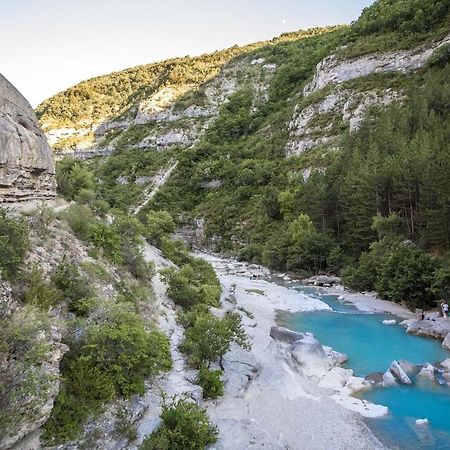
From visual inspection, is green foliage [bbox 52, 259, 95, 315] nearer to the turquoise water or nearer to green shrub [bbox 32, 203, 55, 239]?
green shrub [bbox 32, 203, 55, 239]

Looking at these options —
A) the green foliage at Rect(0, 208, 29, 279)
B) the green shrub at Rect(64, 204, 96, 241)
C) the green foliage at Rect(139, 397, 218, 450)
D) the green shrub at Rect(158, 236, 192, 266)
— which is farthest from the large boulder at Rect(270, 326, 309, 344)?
the green foliage at Rect(0, 208, 29, 279)

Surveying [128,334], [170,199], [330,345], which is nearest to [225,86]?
[170,199]

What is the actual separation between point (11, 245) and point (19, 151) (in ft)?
20.6

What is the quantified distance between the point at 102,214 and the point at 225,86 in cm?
11509

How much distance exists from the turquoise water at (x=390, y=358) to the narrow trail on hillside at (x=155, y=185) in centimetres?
6034

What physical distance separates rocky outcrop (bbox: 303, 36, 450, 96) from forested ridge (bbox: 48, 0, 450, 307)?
2104 mm

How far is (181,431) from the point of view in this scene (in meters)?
11.6

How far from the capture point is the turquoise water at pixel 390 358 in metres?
14.4

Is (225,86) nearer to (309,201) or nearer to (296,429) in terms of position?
A: (309,201)

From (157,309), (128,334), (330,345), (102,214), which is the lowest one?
(330,345)

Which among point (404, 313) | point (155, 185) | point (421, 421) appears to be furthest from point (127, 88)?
point (421, 421)

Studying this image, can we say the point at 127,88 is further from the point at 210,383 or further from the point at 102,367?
the point at 102,367

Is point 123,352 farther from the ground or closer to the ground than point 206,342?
farther from the ground

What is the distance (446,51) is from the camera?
67.2 meters
